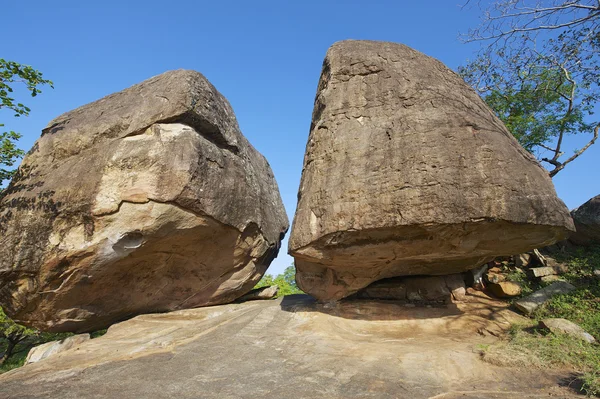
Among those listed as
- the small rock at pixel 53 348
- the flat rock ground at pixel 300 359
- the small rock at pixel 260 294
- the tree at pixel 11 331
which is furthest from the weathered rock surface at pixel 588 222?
the tree at pixel 11 331

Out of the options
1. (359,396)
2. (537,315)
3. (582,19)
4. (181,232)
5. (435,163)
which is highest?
(582,19)

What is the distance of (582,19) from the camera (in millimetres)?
7879

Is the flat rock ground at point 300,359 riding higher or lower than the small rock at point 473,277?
lower

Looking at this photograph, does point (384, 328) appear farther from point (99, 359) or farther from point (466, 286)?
point (99, 359)

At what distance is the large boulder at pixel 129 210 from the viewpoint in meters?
6.52

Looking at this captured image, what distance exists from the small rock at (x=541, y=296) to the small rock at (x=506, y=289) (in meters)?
0.52

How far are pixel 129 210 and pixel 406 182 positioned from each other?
4.85 metres

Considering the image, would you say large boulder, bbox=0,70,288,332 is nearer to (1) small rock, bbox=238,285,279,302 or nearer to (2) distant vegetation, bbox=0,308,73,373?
(1) small rock, bbox=238,285,279,302

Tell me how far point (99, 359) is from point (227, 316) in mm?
2550

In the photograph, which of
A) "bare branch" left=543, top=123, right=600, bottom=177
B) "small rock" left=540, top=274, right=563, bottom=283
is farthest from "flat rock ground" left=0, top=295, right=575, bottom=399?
"bare branch" left=543, top=123, right=600, bottom=177

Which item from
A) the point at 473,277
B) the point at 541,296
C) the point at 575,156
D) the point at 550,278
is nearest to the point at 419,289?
the point at 473,277

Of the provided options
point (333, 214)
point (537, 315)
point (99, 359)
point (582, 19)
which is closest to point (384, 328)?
point (333, 214)

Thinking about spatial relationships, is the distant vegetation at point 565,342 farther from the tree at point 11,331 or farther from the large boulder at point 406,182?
the tree at point 11,331

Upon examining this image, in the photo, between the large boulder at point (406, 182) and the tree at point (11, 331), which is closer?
the large boulder at point (406, 182)
